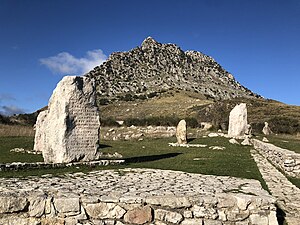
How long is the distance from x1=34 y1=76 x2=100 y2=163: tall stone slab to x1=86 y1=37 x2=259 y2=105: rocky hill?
6563 cm

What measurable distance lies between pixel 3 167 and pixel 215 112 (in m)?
48.1

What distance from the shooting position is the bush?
40438 millimetres

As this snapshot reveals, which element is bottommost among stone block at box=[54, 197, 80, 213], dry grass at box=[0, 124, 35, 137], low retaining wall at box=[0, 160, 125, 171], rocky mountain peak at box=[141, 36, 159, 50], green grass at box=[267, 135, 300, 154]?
stone block at box=[54, 197, 80, 213]

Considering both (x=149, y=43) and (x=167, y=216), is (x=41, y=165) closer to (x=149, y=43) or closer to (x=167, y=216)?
(x=167, y=216)

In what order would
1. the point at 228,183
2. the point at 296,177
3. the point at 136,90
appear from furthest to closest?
the point at 136,90
the point at 296,177
the point at 228,183

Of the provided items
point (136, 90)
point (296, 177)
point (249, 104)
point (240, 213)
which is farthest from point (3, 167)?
point (136, 90)

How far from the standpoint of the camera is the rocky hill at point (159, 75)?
3671 inches

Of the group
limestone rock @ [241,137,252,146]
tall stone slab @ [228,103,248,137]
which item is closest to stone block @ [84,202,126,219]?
limestone rock @ [241,137,252,146]

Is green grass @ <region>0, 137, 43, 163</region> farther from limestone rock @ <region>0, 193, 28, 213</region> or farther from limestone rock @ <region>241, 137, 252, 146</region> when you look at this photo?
limestone rock @ <region>241, 137, 252, 146</region>

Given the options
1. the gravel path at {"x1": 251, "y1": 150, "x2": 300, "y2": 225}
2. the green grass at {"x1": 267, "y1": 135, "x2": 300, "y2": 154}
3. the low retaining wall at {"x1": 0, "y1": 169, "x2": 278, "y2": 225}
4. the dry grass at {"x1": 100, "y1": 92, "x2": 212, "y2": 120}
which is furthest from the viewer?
the dry grass at {"x1": 100, "y1": 92, "x2": 212, "y2": 120}

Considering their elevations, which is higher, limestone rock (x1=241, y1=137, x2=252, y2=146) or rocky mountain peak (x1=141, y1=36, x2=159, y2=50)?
rocky mountain peak (x1=141, y1=36, x2=159, y2=50)

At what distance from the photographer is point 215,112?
57.8 m

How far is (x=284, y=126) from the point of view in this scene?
43.0 m

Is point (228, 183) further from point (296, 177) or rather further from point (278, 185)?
point (296, 177)
